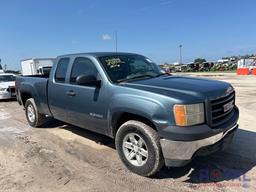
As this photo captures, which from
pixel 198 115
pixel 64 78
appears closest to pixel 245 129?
pixel 198 115

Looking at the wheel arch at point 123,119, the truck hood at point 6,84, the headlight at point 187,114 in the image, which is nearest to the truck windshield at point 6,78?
the truck hood at point 6,84

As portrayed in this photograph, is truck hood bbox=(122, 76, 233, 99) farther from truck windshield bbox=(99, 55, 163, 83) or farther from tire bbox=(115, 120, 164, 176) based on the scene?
tire bbox=(115, 120, 164, 176)

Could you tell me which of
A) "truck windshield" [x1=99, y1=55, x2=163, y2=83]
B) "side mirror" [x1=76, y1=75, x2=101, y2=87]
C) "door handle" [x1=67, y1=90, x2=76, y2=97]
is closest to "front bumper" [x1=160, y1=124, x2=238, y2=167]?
"truck windshield" [x1=99, y1=55, x2=163, y2=83]

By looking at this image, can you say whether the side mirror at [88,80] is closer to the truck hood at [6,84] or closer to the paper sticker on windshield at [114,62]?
the paper sticker on windshield at [114,62]

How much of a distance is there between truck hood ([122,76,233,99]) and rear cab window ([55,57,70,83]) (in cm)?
181

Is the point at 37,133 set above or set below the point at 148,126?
below

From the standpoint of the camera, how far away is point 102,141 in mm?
6051

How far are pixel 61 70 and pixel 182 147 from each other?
11.0 feet

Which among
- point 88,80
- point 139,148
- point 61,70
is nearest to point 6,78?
point 61,70

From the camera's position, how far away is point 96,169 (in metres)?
4.64

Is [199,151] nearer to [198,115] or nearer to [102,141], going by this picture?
[198,115]

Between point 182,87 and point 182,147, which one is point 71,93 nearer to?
point 182,87

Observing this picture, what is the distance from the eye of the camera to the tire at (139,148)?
4023 mm

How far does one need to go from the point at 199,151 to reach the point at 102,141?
2661 millimetres
